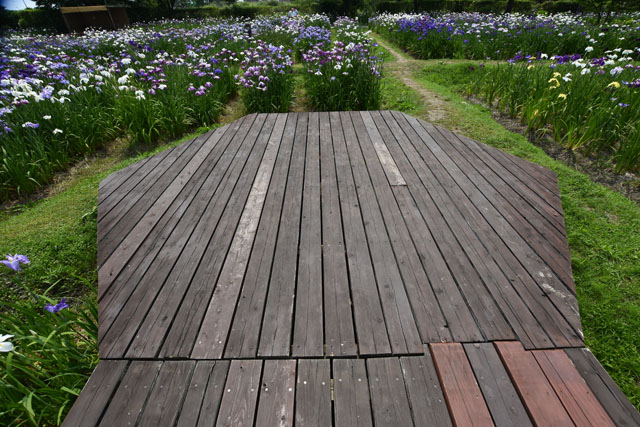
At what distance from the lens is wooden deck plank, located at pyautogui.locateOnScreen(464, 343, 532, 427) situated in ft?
4.38

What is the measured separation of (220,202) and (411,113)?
3.97m

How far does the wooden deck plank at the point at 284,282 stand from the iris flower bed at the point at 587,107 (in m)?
3.81

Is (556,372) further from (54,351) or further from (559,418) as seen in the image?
(54,351)

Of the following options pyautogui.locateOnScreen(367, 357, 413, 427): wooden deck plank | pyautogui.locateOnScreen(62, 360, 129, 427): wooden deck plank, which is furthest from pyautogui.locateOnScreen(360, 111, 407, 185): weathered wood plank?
pyautogui.locateOnScreen(62, 360, 129, 427): wooden deck plank

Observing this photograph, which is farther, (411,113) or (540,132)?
(411,113)

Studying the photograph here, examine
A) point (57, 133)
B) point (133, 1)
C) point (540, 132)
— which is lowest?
point (540, 132)

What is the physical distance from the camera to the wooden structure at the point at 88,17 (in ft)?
47.3

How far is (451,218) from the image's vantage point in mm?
2562

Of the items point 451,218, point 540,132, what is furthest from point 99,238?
point 540,132

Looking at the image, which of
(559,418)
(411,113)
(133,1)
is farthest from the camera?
(133,1)

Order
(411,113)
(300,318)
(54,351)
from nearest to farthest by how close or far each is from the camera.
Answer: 1. (54,351)
2. (300,318)
3. (411,113)

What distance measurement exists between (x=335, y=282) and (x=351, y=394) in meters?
0.70

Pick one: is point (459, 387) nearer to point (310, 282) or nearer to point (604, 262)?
point (310, 282)

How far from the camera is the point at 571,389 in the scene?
1.44 m
